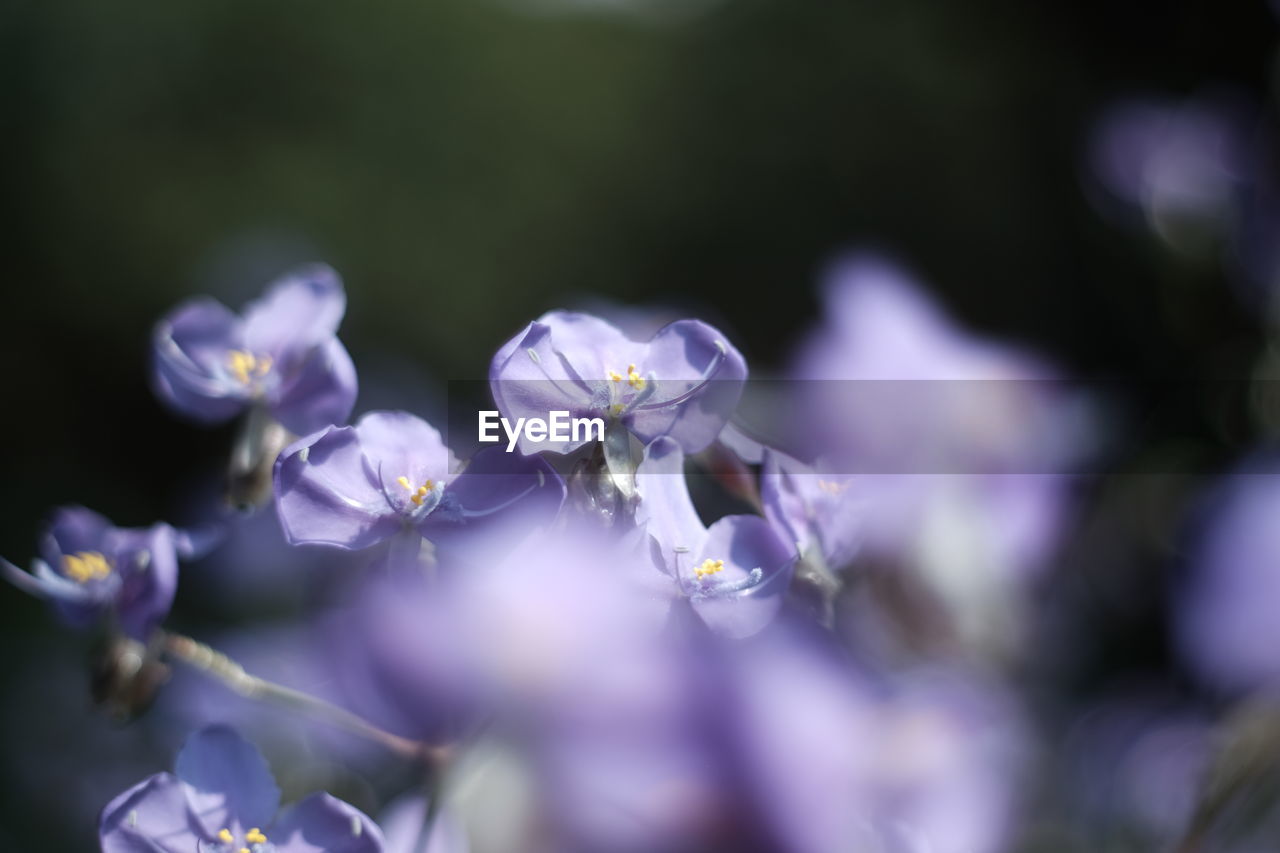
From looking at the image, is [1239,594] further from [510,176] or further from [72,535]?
[510,176]

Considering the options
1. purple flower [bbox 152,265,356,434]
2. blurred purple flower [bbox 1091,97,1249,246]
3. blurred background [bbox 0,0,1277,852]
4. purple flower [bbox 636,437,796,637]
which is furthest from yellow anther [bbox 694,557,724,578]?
blurred background [bbox 0,0,1277,852]

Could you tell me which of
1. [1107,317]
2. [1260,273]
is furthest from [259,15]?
[1260,273]

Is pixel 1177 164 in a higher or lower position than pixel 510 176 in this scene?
higher

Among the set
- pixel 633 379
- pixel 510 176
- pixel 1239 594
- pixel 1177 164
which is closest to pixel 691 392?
pixel 633 379

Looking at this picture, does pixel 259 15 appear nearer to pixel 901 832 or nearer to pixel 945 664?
pixel 945 664

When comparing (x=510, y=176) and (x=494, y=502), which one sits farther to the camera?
(x=510, y=176)

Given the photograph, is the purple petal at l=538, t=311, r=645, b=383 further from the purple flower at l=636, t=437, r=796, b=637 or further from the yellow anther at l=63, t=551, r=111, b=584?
the yellow anther at l=63, t=551, r=111, b=584
